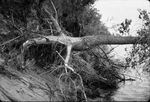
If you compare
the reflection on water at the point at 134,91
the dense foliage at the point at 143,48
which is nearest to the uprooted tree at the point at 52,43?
the dense foliage at the point at 143,48

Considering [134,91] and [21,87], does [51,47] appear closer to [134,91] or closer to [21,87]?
[21,87]

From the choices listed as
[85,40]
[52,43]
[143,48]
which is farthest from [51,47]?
[143,48]

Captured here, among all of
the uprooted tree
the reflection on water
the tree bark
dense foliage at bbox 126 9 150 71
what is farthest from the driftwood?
dense foliage at bbox 126 9 150 71

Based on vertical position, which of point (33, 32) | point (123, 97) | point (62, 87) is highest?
point (33, 32)

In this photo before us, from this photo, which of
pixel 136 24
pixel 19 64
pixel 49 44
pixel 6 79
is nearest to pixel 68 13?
pixel 49 44

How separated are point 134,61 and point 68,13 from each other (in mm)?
3207

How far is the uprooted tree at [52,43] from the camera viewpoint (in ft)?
22.1

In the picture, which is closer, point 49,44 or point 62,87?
point 62,87

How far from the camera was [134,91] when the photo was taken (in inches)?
349

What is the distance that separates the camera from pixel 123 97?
26.9ft

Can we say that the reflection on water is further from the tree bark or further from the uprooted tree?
the tree bark

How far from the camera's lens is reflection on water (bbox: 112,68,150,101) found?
8.08 m

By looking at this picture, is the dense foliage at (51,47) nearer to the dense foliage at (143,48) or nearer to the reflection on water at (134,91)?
the reflection on water at (134,91)

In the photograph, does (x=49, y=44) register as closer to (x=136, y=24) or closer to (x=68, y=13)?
(x=68, y=13)
